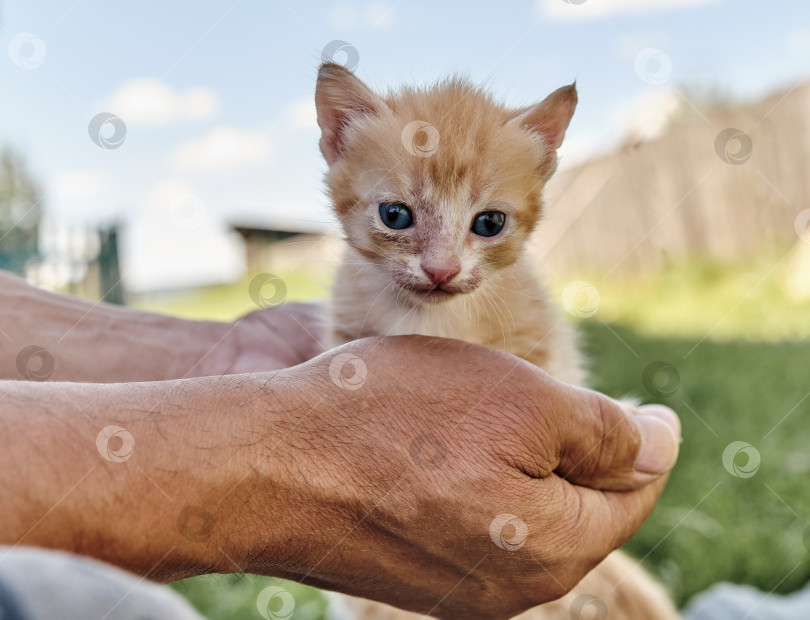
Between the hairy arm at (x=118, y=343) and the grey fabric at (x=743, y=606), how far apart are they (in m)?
1.73

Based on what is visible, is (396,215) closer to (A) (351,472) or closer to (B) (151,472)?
(A) (351,472)

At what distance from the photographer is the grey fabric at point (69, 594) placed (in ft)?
1.99

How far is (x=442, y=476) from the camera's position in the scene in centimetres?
141

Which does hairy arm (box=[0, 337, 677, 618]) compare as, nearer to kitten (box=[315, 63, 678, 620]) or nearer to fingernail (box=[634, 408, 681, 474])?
fingernail (box=[634, 408, 681, 474])

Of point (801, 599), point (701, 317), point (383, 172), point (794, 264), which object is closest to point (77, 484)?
point (383, 172)

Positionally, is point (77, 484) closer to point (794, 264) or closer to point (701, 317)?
point (701, 317)

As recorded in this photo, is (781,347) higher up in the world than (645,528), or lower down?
higher up

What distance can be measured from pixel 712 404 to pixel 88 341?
367 centimetres

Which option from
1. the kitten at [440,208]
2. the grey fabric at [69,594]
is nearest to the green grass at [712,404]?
the kitten at [440,208]

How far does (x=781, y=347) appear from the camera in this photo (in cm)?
501

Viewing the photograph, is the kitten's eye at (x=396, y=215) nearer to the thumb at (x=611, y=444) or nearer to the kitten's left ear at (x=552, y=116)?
the kitten's left ear at (x=552, y=116)

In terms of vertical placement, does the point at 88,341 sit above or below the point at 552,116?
below

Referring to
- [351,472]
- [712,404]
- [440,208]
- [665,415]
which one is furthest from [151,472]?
[712,404]

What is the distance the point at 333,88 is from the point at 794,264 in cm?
583
